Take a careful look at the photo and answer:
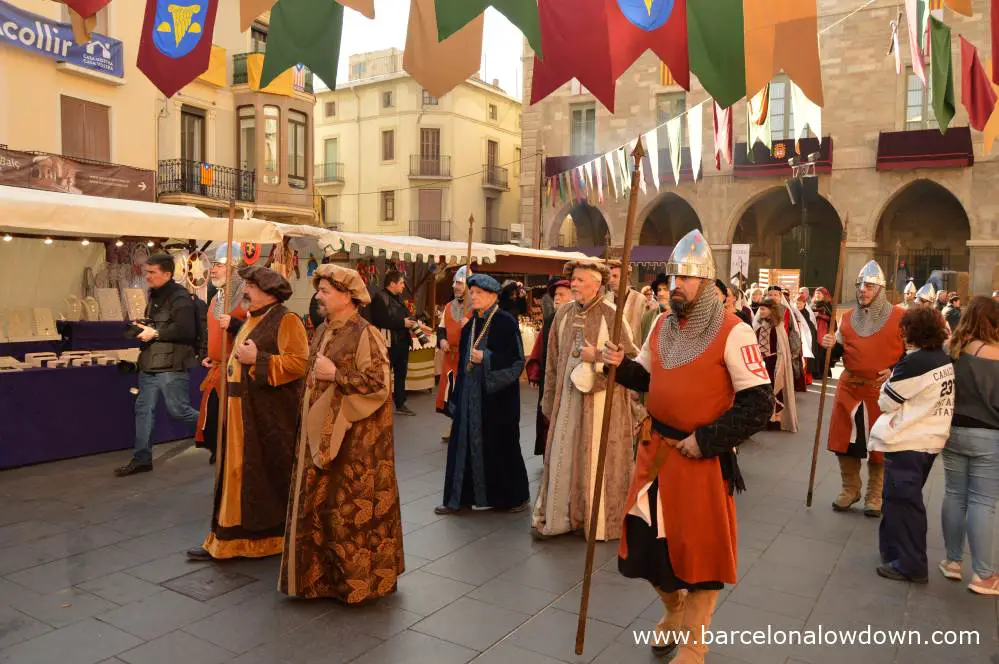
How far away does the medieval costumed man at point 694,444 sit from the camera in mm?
3099

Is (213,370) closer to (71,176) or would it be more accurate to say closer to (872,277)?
(872,277)

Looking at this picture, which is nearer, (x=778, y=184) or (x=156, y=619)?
(x=156, y=619)

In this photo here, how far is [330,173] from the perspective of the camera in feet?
130

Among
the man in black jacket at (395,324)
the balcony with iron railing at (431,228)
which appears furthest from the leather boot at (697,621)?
the balcony with iron railing at (431,228)

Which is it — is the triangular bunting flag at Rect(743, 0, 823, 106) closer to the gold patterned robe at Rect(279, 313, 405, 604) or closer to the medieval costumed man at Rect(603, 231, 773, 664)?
Result: the medieval costumed man at Rect(603, 231, 773, 664)

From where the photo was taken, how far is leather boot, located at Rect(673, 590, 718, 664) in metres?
3.20

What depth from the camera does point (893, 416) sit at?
4559 mm

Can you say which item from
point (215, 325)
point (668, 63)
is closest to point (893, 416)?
point (668, 63)

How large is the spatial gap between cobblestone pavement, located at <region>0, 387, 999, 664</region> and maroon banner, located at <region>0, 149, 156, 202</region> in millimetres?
9225

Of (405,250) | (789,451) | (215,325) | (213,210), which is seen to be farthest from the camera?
(213,210)

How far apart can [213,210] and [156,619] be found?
20.1 m

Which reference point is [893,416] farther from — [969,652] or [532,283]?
[532,283]

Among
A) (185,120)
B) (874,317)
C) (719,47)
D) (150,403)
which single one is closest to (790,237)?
(185,120)

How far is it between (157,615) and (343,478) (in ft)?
3.80
